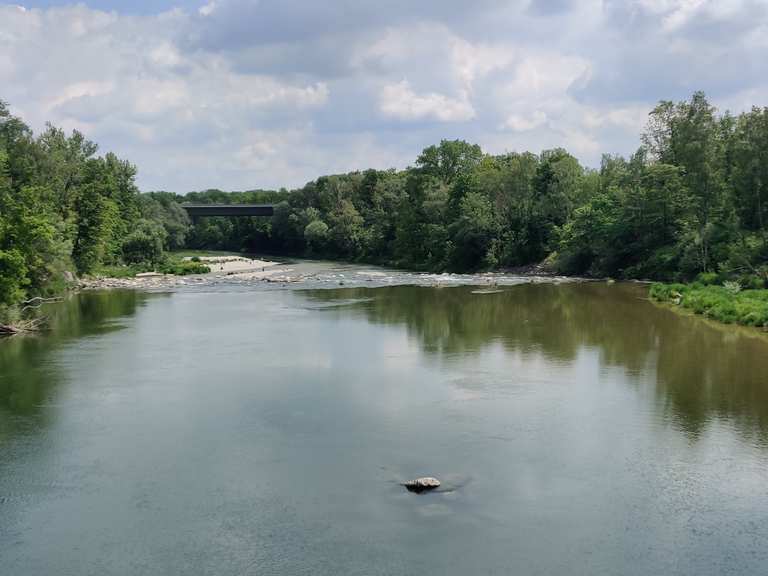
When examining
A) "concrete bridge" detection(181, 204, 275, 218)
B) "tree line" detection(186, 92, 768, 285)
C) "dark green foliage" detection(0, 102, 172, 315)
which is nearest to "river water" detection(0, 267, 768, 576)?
"dark green foliage" detection(0, 102, 172, 315)

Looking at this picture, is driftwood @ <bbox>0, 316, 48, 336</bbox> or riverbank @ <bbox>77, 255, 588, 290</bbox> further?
riverbank @ <bbox>77, 255, 588, 290</bbox>

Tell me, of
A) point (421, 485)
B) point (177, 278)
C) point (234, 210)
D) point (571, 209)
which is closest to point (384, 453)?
point (421, 485)

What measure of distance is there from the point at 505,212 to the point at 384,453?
60.6 meters

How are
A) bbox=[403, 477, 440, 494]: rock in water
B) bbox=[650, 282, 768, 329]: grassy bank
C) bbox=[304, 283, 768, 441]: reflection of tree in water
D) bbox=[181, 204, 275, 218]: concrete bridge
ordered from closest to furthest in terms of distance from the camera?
bbox=[403, 477, 440, 494]: rock in water < bbox=[304, 283, 768, 441]: reflection of tree in water < bbox=[650, 282, 768, 329]: grassy bank < bbox=[181, 204, 275, 218]: concrete bridge

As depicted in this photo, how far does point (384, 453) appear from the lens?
55.3ft

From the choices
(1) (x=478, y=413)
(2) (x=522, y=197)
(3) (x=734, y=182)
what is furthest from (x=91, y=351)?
(2) (x=522, y=197)

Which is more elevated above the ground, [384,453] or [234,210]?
[234,210]

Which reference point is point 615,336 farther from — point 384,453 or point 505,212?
point 505,212

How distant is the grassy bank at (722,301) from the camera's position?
33.7m

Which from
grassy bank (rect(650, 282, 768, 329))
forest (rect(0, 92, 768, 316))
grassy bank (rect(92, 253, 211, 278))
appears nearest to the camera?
grassy bank (rect(650, 282, 768, 329))

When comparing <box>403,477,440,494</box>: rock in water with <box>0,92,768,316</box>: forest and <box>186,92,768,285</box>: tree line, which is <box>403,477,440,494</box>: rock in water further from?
<box>186,92,768,285</box>: tree line

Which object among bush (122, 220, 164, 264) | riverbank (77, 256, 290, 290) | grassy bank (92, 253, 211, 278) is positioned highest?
bush (122, 220, 164, 264)

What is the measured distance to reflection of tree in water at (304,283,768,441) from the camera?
21500mm

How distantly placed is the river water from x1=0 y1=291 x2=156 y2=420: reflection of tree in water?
19cm
